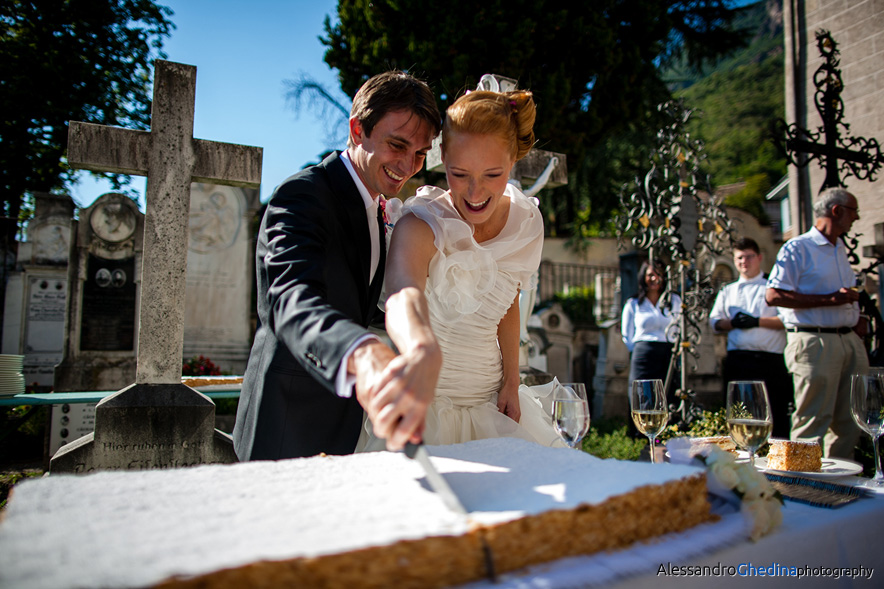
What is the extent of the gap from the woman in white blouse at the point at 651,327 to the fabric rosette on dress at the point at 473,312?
4.92 meters

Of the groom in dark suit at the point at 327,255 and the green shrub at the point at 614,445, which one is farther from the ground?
the groom in dark suit at the point at 327,255

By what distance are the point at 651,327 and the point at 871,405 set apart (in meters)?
4.83

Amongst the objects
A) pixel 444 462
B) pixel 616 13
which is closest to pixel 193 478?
pixel 444 462

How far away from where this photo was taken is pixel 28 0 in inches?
597

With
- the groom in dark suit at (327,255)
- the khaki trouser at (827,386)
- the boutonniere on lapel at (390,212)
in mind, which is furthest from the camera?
the khaki trouser at (827,386)

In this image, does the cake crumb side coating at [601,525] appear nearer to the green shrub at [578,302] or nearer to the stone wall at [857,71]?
the stone wall at [857,71]

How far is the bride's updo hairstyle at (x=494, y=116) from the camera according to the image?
1703mm

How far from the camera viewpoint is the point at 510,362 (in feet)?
6.63

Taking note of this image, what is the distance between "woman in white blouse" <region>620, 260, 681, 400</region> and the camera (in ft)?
21.7

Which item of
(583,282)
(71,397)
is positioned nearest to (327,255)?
(71,397)

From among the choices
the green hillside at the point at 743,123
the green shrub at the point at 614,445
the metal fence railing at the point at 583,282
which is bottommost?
the green shrub at the point at 614,445

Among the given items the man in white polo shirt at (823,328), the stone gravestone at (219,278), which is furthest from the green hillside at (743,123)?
the man in white polo shirt at (823,328)

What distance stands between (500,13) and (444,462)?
12.5 meters

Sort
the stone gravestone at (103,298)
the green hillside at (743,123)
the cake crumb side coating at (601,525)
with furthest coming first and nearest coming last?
the green hillside at (743,123) < the stone gravestone at (103,298) < the cake crumb side coating at (601,525)
